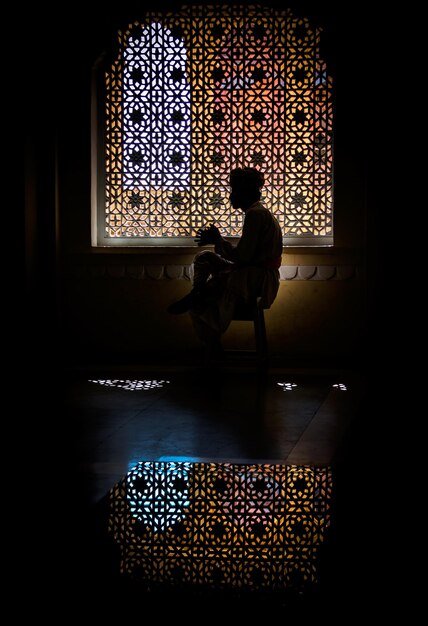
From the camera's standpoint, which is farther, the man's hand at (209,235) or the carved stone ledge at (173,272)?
the carved stone ledge at (173,272)

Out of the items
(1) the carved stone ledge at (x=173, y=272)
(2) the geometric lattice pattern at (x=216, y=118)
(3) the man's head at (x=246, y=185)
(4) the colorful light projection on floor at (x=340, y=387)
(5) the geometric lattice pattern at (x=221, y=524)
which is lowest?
(4) the colorful light projection on floor at (x=340, y=387)

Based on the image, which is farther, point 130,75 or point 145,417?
point 130,75

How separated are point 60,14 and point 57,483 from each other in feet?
17.8

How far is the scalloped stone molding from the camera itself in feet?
23.8

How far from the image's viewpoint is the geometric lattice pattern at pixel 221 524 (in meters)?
2.20

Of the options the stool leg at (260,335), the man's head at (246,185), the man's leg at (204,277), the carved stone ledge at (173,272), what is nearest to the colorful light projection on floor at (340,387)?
the stool leg at (260,335)

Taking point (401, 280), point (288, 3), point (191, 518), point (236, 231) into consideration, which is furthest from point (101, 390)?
point (288, 3)

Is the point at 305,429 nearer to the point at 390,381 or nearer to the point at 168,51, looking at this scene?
the point at 390,381

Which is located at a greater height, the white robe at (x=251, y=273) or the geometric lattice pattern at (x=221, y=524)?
the white robe at (x=251, y=273)

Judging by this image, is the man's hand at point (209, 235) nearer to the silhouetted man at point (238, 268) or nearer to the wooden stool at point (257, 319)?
the silhouetted man at point (238, 268)

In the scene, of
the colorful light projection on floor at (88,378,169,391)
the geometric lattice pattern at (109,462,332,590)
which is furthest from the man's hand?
the geometric lattice pattern at (109,462,332,590)

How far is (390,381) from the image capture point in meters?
6.26

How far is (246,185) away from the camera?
661 cm

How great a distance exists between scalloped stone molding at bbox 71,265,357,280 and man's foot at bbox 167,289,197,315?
0.49m
